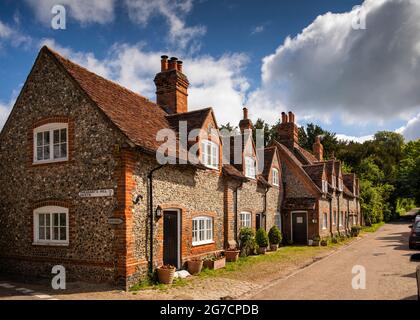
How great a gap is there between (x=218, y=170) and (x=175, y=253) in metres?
5.14

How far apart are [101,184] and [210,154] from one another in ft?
21.2

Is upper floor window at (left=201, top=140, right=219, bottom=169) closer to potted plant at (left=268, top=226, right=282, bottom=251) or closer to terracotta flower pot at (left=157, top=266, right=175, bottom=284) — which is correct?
terracotta flower pot at (left=157, top=266, right=175, bottom=284)

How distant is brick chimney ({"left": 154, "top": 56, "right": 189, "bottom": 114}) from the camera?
19.7m

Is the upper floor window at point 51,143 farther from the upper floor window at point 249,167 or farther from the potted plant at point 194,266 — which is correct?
the upper floor window at point 249,167

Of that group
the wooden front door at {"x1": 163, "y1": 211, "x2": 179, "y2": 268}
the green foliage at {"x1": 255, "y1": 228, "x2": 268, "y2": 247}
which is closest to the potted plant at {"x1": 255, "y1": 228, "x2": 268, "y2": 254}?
the green foliage at {"x1": 255, "y1": 228, "x2": 268, "y2": 247}

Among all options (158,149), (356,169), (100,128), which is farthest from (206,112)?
(356,169)

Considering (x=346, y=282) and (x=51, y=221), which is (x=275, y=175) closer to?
(x=346, y=282)

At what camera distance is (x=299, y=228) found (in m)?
28.5

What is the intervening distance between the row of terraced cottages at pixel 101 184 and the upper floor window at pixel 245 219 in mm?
1030

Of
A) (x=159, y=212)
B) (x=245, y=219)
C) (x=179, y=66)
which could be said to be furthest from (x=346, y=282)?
(x=179, y=66)

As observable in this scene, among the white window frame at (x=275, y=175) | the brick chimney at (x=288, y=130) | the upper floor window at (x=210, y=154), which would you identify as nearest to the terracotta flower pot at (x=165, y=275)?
the upper floor window at (x=210, y=154)

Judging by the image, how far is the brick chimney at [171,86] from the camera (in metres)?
19.7

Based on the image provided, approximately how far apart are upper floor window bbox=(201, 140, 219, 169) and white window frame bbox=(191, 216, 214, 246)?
2.53 m

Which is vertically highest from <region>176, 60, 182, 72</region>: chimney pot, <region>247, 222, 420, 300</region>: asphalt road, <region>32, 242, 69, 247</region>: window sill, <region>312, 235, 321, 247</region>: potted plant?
<region>176, 60, 182, 72</region>: chimney pot
